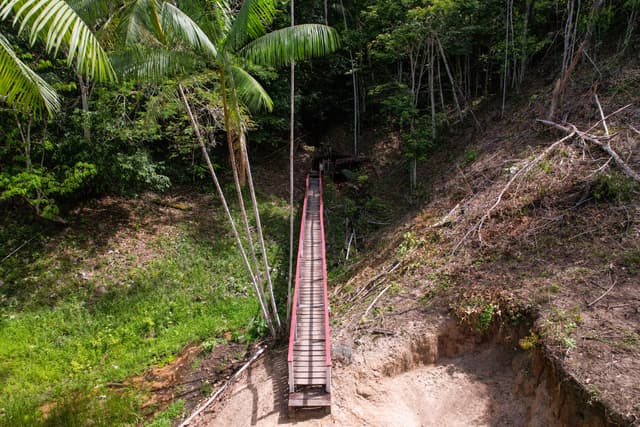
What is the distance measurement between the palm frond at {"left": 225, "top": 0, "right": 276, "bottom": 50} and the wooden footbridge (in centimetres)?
571

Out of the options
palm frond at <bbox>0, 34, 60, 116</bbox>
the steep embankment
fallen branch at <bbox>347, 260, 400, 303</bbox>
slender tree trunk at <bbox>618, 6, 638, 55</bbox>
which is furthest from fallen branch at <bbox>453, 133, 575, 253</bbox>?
palm frond at <bbox>0, 34, 60, 116</bbox>

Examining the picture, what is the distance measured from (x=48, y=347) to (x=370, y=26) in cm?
1876

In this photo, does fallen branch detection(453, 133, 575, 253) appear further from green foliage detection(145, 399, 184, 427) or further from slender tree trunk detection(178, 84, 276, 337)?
green foliage detection(145, 399, 184, 427)

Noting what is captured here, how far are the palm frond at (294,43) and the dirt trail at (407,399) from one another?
6108 mm

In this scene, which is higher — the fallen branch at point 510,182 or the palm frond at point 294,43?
the palm frond at point 294,43

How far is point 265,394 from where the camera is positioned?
7.27 m

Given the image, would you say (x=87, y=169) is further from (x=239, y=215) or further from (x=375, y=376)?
(x=375, y=376)

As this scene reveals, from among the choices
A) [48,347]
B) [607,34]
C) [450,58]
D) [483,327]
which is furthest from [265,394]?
[450,58]

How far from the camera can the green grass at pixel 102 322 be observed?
8.29m

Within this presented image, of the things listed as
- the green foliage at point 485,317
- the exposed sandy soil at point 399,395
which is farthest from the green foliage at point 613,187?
the exposed sandy soil at point 399,395

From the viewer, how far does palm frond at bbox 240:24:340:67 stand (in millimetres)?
6695

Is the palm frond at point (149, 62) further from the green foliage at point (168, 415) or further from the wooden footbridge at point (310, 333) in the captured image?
the green foliage at point (168, 415)

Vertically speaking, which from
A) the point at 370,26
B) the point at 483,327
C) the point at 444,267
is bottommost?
the point at 483,327

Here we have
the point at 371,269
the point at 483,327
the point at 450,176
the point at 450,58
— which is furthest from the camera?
the point at 450,58
